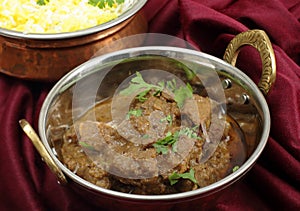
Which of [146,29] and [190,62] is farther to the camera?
[146,29]

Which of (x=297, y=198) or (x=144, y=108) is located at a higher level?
(x=144, y=108)

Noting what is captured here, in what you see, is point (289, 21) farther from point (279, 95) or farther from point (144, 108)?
point (144, 108)

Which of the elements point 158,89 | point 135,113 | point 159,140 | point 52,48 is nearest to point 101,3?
point 52,48

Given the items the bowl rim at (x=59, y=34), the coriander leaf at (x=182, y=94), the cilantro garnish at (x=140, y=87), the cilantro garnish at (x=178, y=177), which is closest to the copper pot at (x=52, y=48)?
the bowl rim at (x=59, y=34)

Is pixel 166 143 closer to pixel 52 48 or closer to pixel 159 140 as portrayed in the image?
pixel 159 140

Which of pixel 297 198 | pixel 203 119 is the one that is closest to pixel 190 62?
pixel 203 119

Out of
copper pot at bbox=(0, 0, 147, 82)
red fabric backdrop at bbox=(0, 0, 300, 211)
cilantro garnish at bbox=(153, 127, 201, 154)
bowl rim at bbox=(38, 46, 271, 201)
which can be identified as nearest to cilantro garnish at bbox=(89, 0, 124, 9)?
copper pot at bbox=(0, 0, 147, 82)

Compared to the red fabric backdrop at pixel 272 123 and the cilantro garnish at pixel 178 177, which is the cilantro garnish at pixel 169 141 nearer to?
the cilantro garnish at pixel 178 177
